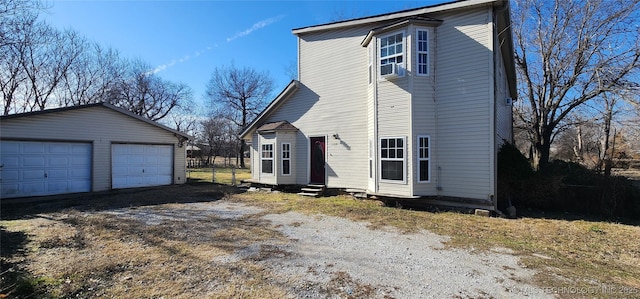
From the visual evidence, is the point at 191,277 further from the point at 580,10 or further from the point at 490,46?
the point at 580,10

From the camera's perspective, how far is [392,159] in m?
9.78

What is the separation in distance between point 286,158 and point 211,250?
8.23 metres

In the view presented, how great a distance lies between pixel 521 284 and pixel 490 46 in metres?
7.23

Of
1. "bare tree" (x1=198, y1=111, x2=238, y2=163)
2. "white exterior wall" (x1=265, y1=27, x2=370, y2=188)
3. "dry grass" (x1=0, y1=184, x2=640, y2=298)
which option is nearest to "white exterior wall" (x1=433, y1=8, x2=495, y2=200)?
"dry grass" (x1=0, y1=184, x2=640, y2=298)

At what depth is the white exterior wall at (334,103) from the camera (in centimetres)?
1169

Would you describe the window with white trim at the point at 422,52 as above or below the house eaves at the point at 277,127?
above

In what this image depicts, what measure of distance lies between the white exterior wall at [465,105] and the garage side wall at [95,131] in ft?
44.7

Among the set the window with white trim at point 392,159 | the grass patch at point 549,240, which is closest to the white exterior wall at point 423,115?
the window with white trim at point 392,159

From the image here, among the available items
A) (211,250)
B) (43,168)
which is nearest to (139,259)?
(211,250)

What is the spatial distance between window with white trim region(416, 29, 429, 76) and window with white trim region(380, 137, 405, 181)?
2346mm

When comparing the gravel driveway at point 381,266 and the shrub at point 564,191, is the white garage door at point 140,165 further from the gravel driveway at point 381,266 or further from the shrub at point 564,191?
the shrub at point 564,191

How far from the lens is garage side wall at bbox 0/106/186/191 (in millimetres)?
11359

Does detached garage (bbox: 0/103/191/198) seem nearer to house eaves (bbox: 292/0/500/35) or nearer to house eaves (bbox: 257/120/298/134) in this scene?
house eaves (bbox: 257/120/298/134)

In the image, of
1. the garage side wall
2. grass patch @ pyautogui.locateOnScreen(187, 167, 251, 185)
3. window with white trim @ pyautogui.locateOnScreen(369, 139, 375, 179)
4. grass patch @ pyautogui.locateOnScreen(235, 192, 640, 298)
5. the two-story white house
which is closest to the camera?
grass patch @ pyautogui.locateOnScreen(235, 192, 640, 298)
